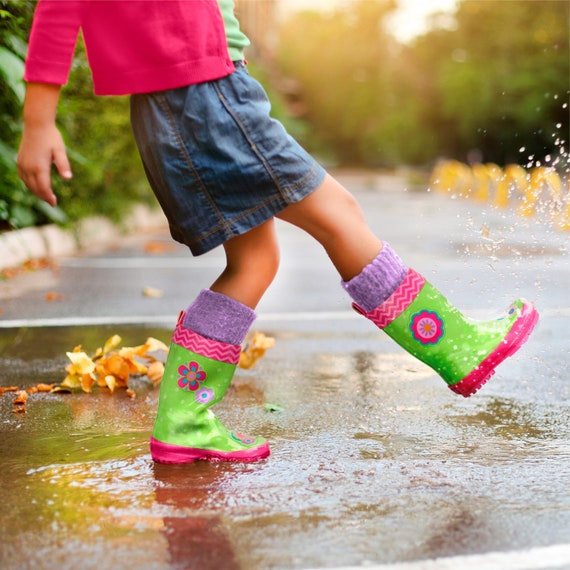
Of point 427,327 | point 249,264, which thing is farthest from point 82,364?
point 427,327

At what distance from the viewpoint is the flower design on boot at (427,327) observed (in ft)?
8.72

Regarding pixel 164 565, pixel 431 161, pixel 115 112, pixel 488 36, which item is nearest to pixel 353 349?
pixel 164 565

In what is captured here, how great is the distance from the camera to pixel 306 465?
2.61m

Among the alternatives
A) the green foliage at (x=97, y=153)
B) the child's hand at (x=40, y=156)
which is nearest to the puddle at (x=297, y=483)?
the child's hand at (x=40, y=156)

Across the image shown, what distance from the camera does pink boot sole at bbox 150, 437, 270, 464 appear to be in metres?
2.64

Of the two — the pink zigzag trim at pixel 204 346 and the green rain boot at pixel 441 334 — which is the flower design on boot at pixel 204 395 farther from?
the green rain boot at pixel 441 334

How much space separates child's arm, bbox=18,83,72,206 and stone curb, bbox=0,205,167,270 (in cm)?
411

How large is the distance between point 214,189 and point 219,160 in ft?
0.24

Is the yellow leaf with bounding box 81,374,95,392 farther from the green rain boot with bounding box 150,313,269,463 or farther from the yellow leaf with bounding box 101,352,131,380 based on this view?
the green rain boot with bounding box 150,313,269,463

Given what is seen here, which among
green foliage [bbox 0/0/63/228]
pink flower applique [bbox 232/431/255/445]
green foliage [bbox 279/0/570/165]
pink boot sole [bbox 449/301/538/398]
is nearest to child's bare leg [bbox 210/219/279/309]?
pink flower applique [bbox 232/431/255/445]

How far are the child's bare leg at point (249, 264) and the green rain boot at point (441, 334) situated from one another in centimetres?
30

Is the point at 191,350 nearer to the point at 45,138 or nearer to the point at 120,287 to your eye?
the point at 45,138

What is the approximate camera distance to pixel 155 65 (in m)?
2.43

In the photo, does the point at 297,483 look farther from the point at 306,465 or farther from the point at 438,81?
the point at 438,81
